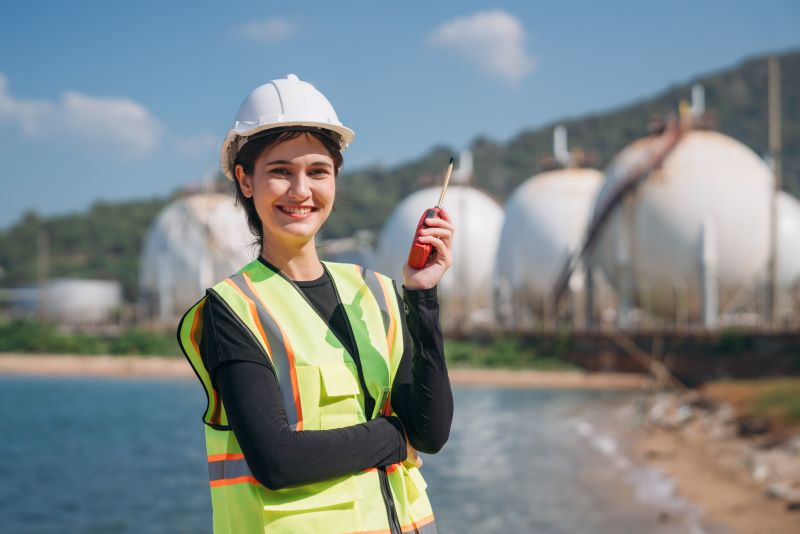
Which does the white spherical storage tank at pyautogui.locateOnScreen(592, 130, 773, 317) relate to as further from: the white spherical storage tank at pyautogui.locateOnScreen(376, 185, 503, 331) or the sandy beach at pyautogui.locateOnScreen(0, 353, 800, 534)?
the white spherical storage tank at pyautogui.locateOnScreen(376, 185, 503, 331)

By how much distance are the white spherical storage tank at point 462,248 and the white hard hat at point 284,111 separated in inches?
1623

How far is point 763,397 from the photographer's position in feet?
70.5

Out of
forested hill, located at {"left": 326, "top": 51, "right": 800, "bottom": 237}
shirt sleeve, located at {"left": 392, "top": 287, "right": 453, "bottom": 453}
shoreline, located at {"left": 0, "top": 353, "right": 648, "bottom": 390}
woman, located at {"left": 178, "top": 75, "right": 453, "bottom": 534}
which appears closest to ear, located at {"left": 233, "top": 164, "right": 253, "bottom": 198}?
woman, located at {"left": 178, "top": 75, "right": 453, "bottom": 534}

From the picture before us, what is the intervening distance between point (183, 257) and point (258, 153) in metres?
51.8

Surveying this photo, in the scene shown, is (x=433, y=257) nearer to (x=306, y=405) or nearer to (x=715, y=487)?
(x=306, y=405)

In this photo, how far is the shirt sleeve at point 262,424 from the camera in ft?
6.55

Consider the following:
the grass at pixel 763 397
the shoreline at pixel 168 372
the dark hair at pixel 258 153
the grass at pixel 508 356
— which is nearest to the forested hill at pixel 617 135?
the shoreline at pixel 168 372

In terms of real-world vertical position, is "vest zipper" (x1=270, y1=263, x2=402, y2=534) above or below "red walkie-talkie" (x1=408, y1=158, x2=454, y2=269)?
below

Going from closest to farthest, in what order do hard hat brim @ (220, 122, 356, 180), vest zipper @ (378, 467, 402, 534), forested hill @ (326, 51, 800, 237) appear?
vest zipper @ (378, 467, 402, 534) → hard hat brim @ (220, 122, 356, 180) → forested hill @ (326, 51, 800, 237)

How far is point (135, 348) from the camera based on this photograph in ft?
143

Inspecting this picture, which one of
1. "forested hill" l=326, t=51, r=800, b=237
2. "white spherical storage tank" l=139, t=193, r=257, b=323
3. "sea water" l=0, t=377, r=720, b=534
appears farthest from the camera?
"forested hill" l=326, t=51, r=800, b=237

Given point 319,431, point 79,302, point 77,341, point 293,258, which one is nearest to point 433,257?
point 293,258

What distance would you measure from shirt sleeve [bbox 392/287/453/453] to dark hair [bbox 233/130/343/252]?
40 cm

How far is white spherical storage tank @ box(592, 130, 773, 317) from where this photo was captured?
30438 mm
